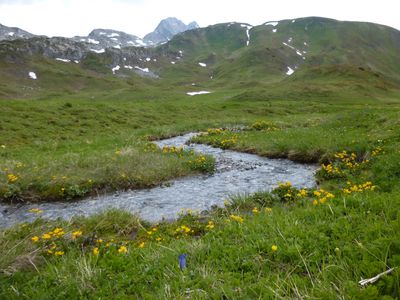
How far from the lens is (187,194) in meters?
13.3

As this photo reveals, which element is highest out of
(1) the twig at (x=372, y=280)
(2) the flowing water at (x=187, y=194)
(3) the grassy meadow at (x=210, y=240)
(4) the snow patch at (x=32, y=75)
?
(1) the twig at (x=372, y=280)

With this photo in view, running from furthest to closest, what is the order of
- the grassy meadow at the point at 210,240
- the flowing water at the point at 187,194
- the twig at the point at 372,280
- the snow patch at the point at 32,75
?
the snow patch at the point at 32,75, the flowing water at the point at 187,194, the grassy meadow at the point at 210,240, the twig at the point at 372,280

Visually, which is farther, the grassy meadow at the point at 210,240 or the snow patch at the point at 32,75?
the snow patch at the point at 32,75

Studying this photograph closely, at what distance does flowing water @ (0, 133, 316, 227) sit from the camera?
11.5 metres

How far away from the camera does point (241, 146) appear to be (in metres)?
22.1

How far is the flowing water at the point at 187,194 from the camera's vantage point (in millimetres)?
11539

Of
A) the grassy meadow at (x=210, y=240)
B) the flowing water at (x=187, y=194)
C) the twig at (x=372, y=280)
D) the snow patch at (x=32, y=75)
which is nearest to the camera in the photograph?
the twig at (x=372, y=280)

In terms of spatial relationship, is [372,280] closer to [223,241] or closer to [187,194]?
[223,241]

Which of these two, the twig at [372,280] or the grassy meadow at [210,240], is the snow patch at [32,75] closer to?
the grassy meadow at [210,240]

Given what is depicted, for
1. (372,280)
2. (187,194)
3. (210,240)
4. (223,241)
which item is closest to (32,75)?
(187,194)

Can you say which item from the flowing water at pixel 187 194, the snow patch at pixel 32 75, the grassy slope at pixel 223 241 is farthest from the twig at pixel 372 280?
the snow patch at pixel 32 75

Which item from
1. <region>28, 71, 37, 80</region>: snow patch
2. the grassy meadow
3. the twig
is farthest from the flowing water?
<region>28, 71, 37, 80</region>: snow patch

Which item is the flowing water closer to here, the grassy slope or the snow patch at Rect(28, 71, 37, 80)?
the grassy slope

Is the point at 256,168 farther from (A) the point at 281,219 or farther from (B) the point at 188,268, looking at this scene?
(B) the point at 188,268
